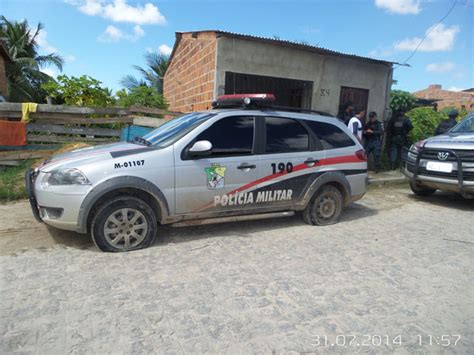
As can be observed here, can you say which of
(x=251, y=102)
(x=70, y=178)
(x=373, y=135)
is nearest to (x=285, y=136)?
(x=251, y=102)

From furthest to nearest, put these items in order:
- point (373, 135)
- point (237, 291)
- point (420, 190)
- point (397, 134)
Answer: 1. point (397, 134)
2. point (373, 135)
3. point (420, 190)
4. point (237, 291)

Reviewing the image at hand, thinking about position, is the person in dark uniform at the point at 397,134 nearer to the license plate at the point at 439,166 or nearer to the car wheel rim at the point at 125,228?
the license plate at the point at 439,166

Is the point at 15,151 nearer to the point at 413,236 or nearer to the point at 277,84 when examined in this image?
the point at 413,236

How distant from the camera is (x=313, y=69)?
9.29 m

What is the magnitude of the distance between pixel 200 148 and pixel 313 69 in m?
6.26

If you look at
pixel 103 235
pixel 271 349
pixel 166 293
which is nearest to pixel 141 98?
pixel 103 235

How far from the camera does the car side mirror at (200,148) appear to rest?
4.09 metres

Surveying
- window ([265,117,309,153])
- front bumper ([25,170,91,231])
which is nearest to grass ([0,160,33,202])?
front bumper ([25,170,91,231])

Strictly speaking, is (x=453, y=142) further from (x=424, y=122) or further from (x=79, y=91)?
(x=79, y=91)

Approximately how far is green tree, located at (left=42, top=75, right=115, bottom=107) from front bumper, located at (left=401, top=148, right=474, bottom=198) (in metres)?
8.45

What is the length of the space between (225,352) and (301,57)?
807 cm

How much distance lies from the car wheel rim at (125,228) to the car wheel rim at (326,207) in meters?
2.59

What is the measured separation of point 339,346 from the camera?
8.36 feet

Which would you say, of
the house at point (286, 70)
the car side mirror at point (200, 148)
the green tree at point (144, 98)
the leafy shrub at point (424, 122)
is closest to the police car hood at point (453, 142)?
the house at point (286, 70)
